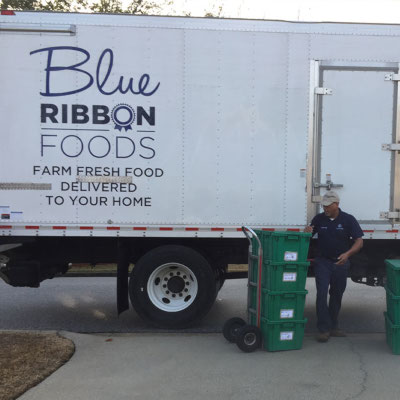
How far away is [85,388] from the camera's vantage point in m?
4.47

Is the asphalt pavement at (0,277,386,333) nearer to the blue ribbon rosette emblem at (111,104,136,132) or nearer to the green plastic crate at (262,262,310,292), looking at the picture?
the green plastic crate at (262,262,310,292)

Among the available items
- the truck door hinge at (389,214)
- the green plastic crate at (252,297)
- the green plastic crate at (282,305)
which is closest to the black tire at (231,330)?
the green plastic crate at (252,297)

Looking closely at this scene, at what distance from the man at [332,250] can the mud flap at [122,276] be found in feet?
7.55

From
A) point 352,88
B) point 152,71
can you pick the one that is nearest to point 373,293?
point 352,88

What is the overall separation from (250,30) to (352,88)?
1.45 metres

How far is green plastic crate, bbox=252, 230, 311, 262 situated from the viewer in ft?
17.9

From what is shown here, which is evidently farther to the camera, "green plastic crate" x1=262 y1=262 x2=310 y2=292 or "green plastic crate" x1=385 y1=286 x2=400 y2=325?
"green plastic crate" x1=262 y1=262 x2=310 y2=292

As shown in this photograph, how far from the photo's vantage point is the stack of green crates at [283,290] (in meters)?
5.48

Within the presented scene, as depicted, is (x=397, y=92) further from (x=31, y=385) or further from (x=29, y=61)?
(x=31, y=385)

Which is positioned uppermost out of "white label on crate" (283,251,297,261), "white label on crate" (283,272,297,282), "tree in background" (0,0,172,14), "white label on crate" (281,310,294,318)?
"tree in background" (0,0,172,14)

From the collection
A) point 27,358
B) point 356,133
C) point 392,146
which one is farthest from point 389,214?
point 27,358

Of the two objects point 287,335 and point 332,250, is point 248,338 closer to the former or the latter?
point 287,335

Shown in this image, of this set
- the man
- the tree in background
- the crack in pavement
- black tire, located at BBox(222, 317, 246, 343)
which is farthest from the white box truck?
the tree in background

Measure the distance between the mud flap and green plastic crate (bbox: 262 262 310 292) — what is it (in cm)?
201
